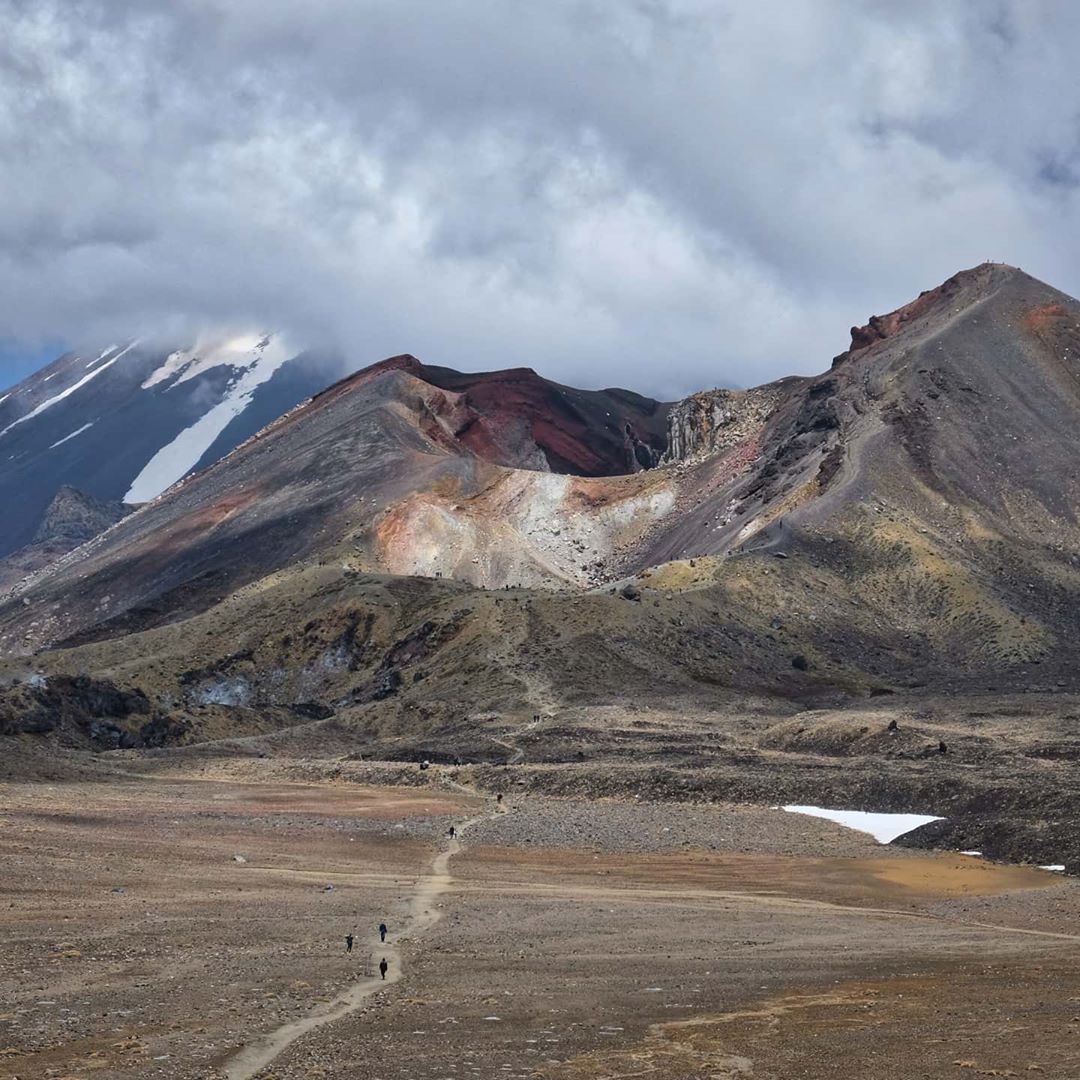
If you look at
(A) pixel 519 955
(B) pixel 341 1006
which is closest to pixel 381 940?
(A) pixel 519 955

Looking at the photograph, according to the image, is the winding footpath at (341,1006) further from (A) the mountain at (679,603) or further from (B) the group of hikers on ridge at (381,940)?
(A) the mountain at (679,603)

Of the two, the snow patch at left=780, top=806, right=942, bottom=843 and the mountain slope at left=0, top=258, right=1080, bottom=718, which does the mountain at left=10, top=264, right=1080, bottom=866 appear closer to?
the mountain slope at left=0, top=258, right=1080, bottom=718

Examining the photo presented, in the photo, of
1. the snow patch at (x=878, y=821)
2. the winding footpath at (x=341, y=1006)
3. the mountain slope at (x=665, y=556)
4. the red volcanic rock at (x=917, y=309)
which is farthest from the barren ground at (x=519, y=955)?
the red volcanic rock at (x=917, y=309)

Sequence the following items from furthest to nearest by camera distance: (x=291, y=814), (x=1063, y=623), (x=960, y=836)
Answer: (x=1063, y=623) → (x=291, y=814) → (x=960, y=836)

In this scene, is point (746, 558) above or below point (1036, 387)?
below

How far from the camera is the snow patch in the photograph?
195ft

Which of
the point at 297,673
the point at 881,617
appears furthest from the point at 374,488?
the point at 881,617

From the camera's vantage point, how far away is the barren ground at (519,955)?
79.9 feet

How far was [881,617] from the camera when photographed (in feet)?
411

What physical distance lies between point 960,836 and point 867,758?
845 inches

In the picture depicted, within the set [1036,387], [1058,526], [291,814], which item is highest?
[1036,387]

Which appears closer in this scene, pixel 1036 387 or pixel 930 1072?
pixel 930 1072

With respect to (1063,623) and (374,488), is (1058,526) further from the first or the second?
(374,488)

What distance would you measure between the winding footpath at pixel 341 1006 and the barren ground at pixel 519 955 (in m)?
0.10
